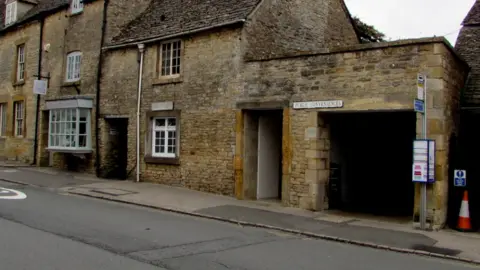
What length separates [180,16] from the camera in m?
17.4

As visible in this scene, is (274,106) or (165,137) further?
(165,137)

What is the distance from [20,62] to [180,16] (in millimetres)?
11594

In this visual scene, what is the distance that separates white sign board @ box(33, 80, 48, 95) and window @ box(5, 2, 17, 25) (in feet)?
20.6

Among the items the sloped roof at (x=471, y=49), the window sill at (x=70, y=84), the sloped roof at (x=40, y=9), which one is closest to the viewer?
the sloped roof at (x=471, y=49)

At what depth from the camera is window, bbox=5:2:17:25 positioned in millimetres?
25839

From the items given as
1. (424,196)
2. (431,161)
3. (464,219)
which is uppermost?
(431,161)

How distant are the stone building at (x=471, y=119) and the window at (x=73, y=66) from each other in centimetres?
1474

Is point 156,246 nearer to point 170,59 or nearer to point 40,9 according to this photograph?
point 170,59

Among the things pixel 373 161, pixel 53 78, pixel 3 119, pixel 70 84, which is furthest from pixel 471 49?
pixel 3 119

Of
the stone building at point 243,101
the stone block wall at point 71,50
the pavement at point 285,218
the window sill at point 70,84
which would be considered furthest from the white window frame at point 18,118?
the pavement at point 285,218

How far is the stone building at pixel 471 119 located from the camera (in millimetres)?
12244

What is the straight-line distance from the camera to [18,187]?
601 inches

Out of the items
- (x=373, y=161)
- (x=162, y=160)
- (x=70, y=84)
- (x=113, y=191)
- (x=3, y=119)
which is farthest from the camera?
(x=3, y=119)

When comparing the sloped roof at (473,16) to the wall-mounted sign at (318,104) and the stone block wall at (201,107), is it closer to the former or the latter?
the wall-mounted sign at (318,104)
